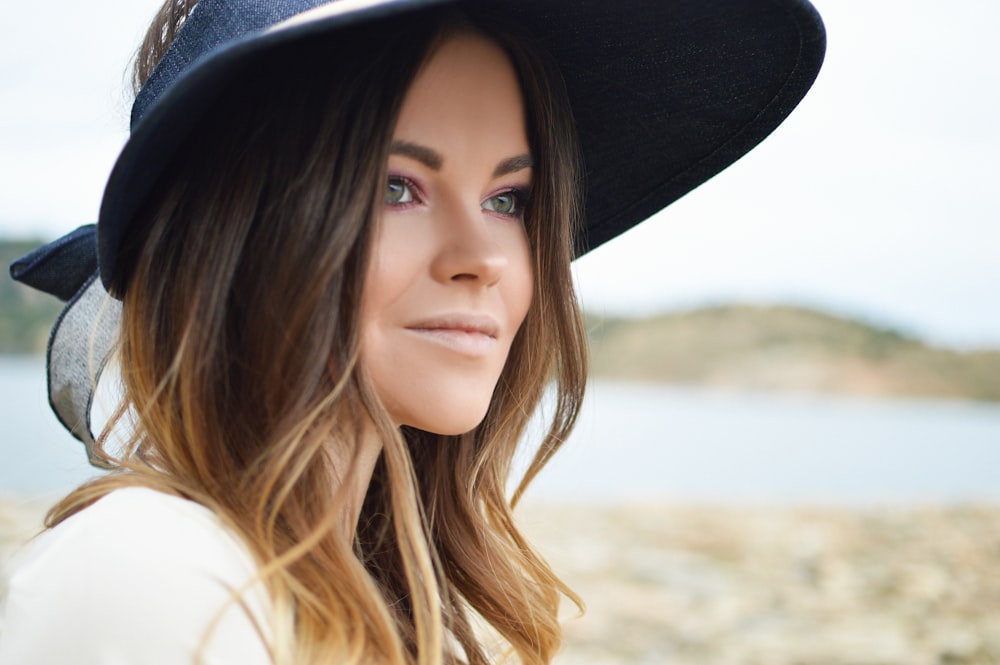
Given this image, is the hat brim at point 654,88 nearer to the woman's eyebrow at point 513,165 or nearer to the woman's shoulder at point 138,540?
the woman's eyebrow at point 513,165

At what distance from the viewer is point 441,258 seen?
1.46m

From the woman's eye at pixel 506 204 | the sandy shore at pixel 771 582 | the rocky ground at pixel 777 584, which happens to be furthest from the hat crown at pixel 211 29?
the sandy shore at pixel 771 582

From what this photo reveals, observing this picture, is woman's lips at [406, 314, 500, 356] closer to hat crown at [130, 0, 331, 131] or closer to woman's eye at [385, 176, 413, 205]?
woman's eye at [385, 176, 413, 205]

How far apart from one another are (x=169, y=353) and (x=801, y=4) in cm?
107

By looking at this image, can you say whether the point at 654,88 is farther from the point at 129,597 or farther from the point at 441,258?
the point at 129,597

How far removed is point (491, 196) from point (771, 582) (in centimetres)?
488

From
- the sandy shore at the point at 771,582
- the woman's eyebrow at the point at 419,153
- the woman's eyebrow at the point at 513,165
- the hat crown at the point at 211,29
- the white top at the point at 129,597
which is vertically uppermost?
the hat crown at the point at 211,29

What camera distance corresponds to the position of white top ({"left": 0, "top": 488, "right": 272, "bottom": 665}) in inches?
41.8

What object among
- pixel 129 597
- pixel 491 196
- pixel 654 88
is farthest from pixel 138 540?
pixel 654 88

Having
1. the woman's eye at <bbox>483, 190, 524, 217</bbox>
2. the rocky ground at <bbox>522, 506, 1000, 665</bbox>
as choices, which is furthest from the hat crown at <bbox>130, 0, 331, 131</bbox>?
the rocky ground at <bbox>522, 506, 1000, 665</bbox>

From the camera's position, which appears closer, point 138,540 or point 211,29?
point 138,540

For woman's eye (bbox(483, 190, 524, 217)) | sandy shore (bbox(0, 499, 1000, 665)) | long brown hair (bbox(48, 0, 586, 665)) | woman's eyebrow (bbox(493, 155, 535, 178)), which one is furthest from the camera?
sandy shore (bbox(0, 499, 1000, 665))

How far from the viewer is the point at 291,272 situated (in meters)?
1.32

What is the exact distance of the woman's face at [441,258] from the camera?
1.43 metres
